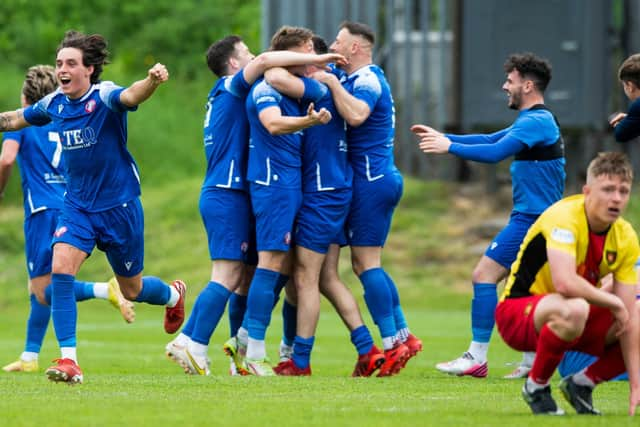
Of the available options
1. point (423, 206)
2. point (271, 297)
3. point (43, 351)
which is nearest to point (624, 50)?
point (423, 206)

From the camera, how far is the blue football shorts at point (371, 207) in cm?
1038

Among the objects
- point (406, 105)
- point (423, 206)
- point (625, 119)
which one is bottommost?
point (423, 206)

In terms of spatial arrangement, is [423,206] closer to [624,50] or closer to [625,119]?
[624,50]

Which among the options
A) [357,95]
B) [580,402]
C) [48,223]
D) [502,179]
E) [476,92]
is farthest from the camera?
[502,179]

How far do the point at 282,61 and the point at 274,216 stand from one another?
1.07 meters

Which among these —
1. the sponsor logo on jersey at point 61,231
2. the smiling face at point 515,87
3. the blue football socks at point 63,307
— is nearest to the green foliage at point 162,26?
the smiling face at point 515,87

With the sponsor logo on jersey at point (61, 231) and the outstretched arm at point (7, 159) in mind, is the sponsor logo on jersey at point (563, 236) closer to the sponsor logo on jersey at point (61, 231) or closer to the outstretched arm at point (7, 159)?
the sponsor logo on jersey at point (61, 231)

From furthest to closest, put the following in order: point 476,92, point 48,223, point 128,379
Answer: point 476,92
point 48,223
point 128,379

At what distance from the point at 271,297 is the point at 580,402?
318 centimetres

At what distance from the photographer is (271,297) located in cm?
1003

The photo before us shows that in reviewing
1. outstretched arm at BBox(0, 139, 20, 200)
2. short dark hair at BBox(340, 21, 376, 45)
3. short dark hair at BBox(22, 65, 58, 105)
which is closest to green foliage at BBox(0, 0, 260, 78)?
outstretched arm at BBox(0, 139, 20, 200)

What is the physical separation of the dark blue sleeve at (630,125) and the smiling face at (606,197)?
7.74ft

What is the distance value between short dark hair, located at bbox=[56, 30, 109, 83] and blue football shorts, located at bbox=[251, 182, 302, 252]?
139 cm

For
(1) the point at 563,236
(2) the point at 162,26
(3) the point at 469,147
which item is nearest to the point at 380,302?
(3) the point at 469,147
